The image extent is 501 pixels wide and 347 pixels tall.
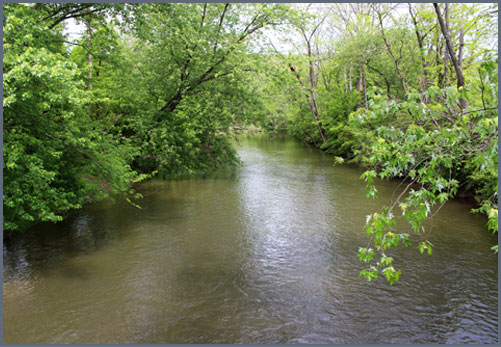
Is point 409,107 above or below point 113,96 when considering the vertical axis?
below

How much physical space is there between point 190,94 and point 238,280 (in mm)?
10412

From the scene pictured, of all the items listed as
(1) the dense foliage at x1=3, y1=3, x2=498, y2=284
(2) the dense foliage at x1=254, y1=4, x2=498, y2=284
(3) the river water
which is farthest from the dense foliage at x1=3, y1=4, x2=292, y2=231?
(2) the dense foliage at x1=254, y1=4, x2=498, y2=284

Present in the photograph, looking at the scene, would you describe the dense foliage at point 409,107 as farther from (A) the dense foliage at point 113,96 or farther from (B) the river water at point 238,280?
(A) the dense foliage at point 113,96

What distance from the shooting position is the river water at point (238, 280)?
612 cm

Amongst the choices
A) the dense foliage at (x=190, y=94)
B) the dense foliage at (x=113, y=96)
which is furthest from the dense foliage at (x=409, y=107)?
the dense foliage at (x=113, y=96)

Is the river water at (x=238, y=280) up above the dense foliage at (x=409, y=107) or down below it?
below

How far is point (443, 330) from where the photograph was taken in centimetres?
611

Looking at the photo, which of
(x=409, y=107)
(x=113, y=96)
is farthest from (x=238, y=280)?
(x=113, y=96)

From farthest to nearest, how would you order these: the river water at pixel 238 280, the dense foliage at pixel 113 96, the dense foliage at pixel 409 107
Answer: the dense foliage at pixel 113 96, the river water at pixel 238 280, the dense foliage at pixel 409 107

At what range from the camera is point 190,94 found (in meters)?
16.2

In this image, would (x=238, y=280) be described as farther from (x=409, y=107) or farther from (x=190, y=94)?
(x=190, y=94)

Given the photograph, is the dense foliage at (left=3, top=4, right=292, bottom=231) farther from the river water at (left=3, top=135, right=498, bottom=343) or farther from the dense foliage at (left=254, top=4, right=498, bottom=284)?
the dense foliage at (left=254, top=4, right=498, bottom=284)

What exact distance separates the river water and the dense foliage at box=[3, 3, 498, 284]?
0.84 meters

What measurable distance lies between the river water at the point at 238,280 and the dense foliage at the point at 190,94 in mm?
843
